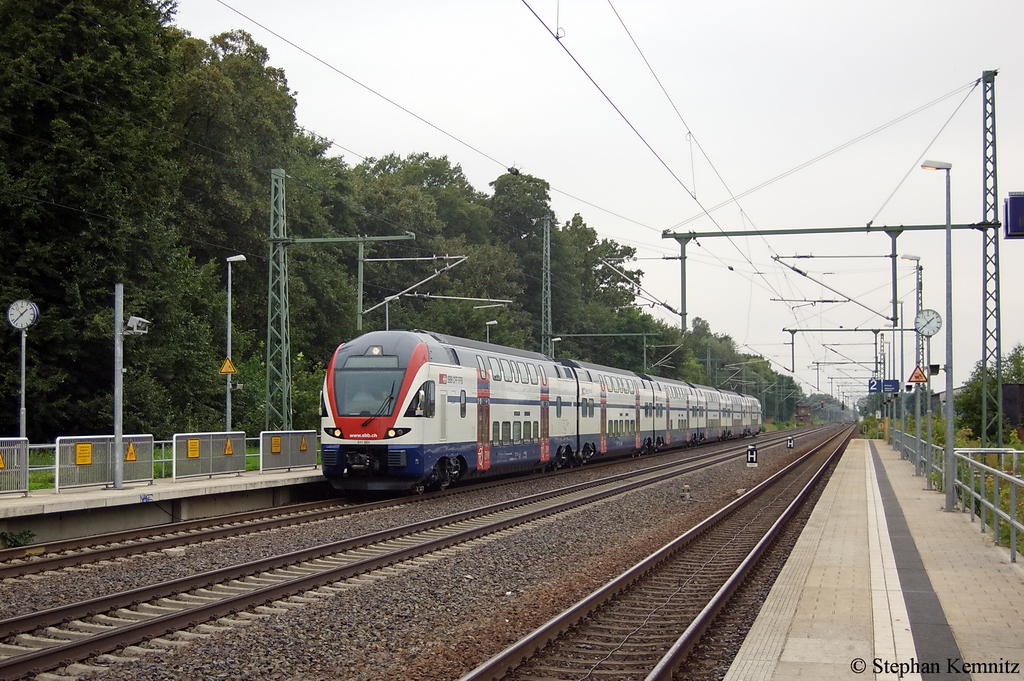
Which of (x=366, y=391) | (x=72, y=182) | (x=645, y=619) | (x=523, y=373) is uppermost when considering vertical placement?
(x=72, y=182)

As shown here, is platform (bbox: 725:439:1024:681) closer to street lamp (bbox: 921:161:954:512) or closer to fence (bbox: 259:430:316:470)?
street lamp (bbox: 921:161:954:512)

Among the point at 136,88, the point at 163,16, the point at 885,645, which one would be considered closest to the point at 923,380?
the point at 885,645

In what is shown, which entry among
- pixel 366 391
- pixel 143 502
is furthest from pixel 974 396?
pixel 143 502

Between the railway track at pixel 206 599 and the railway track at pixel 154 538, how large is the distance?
2.45 metres

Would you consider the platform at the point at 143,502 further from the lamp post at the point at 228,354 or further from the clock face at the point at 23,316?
the lamp post at the point at 228,354

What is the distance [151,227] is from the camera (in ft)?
109

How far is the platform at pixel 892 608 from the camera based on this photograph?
7773 millimetres

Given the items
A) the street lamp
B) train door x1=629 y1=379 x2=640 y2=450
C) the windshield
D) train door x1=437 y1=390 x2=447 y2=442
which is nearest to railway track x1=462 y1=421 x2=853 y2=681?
the street lamp

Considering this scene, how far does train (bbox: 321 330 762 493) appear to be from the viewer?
72.7 ft

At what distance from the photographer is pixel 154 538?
1622 cm

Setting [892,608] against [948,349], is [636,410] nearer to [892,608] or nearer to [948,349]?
[948,349]

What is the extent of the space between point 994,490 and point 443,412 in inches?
489

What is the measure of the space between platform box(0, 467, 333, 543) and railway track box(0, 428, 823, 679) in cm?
488

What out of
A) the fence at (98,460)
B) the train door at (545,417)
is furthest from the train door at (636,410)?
the fence at (98,460)
